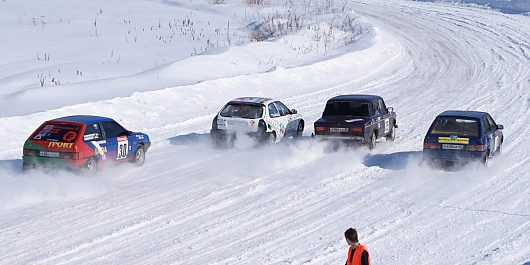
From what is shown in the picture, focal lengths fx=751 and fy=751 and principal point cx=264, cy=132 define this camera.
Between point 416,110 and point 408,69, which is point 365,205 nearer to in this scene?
point 416,110

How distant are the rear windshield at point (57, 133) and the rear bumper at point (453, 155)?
27.7 ft

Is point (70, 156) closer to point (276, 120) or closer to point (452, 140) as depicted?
point (276, 120)

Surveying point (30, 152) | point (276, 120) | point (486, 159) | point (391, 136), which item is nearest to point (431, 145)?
point (486, 159)

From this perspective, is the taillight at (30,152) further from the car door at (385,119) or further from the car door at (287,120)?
the car door at (385,119)

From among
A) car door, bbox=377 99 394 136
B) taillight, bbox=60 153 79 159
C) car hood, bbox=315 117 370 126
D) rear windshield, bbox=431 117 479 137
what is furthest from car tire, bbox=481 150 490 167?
taillight, bbox=60 153 79 159

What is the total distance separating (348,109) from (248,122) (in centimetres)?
285

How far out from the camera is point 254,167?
18797 mm

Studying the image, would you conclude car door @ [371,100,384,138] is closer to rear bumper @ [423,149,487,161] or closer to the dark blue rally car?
the dark blue rally car

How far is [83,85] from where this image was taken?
27.3m

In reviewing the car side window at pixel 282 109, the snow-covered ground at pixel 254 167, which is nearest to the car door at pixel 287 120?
the car side window at pixel 282 109

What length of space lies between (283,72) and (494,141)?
14189 mm

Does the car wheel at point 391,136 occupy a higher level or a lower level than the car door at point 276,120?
lower

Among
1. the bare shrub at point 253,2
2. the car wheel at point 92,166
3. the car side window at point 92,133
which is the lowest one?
the bare shrub at point 253,2

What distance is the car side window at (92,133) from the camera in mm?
17328
